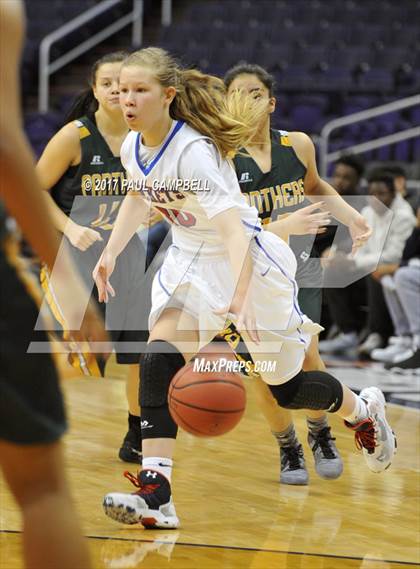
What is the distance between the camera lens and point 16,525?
12.5 feet

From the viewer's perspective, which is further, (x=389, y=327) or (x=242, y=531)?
(x=389, y=327)

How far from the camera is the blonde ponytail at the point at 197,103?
3.94 m

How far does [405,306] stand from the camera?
28.0ft

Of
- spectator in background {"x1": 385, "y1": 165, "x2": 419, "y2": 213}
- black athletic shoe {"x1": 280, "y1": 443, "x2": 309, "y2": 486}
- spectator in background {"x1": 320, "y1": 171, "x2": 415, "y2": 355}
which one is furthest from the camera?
spectator in background {"x1": 385, "y1": 165, "x2": 419, "y2": 213}

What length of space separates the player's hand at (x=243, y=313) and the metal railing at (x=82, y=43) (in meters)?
11.8

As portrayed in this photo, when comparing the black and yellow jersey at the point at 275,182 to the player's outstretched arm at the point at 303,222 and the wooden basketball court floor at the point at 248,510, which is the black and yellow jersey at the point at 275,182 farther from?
the wooden basketball court floor at the point at 248,510

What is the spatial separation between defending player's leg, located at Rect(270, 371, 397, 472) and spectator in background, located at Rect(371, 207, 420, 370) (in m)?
3.71

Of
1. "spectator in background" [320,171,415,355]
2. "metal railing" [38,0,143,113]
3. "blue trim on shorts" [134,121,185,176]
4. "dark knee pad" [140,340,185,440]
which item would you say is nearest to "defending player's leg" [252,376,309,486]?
"dark knee pad" [140,340,185,440]

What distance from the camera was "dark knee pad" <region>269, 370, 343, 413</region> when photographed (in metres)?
4.12

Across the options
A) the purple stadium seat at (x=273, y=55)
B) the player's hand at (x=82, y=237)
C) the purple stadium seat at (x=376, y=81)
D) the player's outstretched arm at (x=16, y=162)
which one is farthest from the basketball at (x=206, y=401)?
the purple stadium seat at (x=273, y=55)

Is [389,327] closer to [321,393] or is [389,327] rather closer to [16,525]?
[321,393]

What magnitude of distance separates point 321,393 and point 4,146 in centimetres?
249

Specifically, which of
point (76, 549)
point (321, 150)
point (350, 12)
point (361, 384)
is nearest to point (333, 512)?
point (76, 549)

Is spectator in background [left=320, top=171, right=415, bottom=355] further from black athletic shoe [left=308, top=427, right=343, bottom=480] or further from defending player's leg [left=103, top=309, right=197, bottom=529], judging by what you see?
defending player's leg [left=103, top=309, right=197, bottom=529]
